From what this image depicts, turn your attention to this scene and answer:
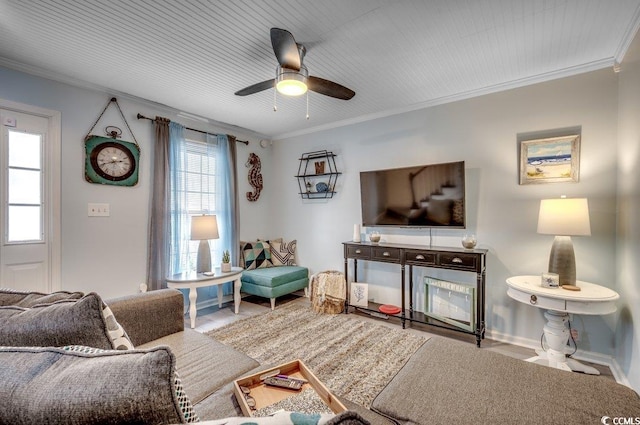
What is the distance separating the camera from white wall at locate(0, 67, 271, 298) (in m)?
2.68

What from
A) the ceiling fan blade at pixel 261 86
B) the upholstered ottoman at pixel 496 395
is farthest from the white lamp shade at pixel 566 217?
the ceiling fan blade at pixel 261 86

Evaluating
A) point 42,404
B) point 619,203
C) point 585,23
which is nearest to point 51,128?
point 42,404

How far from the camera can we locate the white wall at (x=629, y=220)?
76.9 inches

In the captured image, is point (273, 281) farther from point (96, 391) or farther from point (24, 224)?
point (96, 391)

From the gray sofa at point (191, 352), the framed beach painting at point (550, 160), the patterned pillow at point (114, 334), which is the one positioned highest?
the framed beach painting at point (550, 160)

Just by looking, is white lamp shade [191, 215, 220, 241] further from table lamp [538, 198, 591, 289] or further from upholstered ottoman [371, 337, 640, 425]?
table lamp [538, 198, 591, 289]

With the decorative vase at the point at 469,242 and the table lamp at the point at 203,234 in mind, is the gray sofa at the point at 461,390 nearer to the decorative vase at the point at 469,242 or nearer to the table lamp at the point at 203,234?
the decorative vase at the point at 469,242

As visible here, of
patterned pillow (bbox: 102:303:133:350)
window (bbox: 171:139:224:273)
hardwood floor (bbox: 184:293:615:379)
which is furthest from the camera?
window (bbox: 171:139:224:273)

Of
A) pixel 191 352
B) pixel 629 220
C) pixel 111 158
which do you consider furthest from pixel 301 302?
pixel 629 220

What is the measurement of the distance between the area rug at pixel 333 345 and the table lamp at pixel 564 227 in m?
1.32

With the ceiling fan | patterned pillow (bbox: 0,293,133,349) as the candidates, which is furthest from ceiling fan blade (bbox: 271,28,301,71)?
patterned pillow (bbox: 0,293,133,349)

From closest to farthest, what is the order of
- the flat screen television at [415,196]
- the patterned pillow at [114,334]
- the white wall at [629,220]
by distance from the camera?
the patterned pillow at [114,334]
the white wall at [629,220]
the flat screen television at [415,196]

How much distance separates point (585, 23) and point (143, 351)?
3010 mm

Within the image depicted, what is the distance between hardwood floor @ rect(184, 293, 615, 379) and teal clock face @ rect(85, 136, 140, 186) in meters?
1.77
